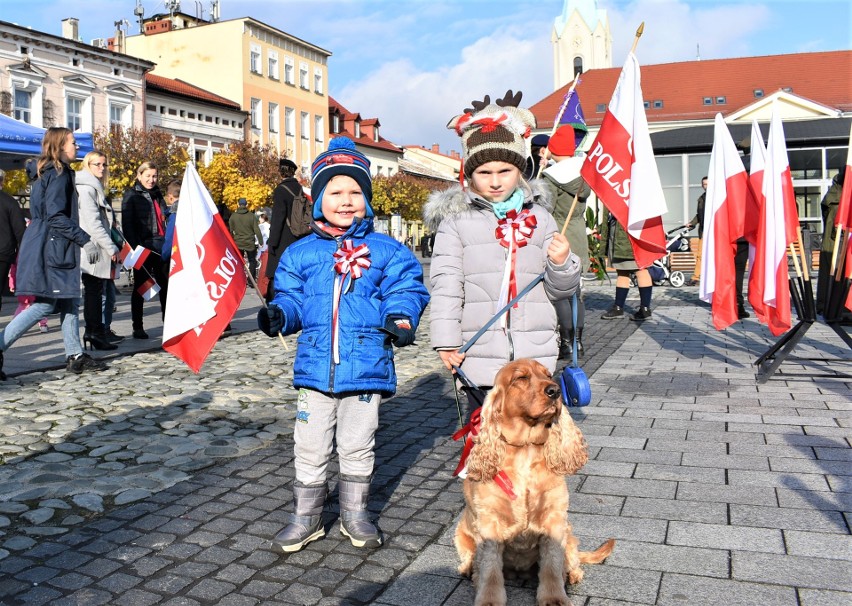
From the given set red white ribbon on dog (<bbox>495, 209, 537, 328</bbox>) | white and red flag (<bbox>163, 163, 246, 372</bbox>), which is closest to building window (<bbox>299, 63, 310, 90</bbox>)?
white and red flag (<bbox>163, 163, 246, 372</bbox>)

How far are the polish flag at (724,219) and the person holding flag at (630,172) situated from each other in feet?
10.4

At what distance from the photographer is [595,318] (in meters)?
13.2

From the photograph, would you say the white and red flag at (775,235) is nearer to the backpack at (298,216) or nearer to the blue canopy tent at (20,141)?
the backpack at (298,216)

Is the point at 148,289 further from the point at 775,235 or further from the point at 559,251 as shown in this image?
the point at 559,251

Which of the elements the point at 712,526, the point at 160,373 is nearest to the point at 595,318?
the point at 160,373

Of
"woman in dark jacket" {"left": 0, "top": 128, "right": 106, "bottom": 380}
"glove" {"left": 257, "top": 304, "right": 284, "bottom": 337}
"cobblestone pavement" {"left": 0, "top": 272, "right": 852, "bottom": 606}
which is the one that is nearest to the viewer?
"cobblestone pavement" {"left": 0, "top": 272, "right": 852, "bottom": 606}

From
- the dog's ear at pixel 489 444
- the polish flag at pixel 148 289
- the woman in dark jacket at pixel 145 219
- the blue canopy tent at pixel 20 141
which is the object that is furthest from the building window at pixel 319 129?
the dog's ear at pixel 489 444

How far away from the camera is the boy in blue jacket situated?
12.4 feet

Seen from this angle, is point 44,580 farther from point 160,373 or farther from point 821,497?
point 160,373

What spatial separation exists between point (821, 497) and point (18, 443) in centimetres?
486

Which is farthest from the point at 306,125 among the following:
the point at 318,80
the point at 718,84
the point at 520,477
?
the point at 520,477

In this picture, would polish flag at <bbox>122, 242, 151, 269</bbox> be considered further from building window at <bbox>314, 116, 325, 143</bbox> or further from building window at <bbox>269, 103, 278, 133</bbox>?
building window at <bbox>314, 116, 325, 143</bbox>

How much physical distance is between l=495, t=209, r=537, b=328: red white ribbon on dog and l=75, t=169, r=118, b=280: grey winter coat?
20.5 feet

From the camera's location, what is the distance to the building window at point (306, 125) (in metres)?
64.2
